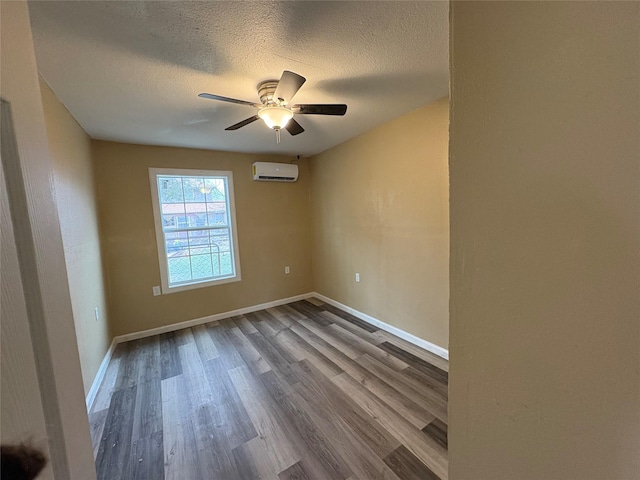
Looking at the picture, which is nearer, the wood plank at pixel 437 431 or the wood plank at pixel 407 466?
the wood plank at pixel 407 466

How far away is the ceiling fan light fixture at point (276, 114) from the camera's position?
1.81 metres

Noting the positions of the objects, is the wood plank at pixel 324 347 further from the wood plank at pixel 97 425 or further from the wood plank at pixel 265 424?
the wood plank at pixel 97 425

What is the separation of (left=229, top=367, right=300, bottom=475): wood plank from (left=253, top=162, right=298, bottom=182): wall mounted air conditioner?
2.47m

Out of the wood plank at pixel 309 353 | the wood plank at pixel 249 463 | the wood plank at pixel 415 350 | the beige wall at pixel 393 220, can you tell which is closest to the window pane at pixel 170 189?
the beige wall at pixel 393 220

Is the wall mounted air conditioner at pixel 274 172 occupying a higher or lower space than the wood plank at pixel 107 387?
higher

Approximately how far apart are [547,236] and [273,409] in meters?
2.01

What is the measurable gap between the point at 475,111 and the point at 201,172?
3.43m

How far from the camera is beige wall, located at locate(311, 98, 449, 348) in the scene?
7.77 ft

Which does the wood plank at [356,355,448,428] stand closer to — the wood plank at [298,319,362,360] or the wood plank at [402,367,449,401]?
the wood plank at [402,367,449,401]

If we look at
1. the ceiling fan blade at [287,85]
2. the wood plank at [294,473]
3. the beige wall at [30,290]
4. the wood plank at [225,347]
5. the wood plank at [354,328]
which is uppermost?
the ceiling fan blade at [287,85]

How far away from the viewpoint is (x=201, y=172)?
335cm

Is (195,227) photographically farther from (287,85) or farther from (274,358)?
(287,85)

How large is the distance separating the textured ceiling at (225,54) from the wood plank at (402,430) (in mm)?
2304

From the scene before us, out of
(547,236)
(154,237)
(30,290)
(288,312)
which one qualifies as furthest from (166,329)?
(547,236)
